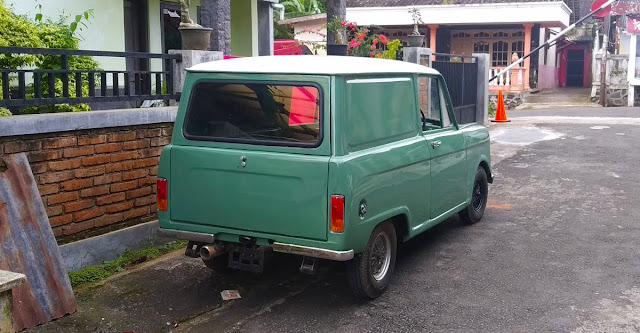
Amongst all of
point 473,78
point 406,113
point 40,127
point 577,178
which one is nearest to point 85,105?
point 40,127

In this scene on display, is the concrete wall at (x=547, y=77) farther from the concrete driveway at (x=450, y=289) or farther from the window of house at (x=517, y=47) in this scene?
the concrete driveway at (x=450, y=289)

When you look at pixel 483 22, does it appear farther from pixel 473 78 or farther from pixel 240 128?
pixel 240 128

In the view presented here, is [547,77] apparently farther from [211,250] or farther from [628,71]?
[211,250]

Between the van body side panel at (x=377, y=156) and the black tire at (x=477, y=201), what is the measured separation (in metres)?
1.69

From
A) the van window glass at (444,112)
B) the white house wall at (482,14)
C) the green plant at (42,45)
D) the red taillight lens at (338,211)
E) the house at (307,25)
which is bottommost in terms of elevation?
the red taillight lens at (338,211)

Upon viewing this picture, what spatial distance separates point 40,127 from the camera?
18.6ft

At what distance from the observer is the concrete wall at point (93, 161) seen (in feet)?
18.8

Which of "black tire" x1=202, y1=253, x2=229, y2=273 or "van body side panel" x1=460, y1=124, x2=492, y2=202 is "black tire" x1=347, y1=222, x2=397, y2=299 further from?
"van body side panel" x1=460, y1=124, x2=492, y2=202

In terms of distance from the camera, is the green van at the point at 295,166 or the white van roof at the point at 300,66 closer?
the green van at the point at 295,166

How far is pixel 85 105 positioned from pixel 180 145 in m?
1.60

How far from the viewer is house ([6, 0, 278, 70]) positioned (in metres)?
10.7

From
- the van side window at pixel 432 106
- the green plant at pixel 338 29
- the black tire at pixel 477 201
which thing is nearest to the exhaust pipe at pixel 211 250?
the van side window at pixel 432 106

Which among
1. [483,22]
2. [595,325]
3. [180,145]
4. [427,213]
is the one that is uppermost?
[483,22]

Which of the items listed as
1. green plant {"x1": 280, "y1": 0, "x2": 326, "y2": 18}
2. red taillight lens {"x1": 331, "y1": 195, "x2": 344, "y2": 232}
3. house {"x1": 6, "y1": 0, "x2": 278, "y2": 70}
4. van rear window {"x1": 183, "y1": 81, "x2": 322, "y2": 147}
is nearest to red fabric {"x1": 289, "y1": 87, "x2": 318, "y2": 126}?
van rear window {"x1": 183, "y1": 81, "x2": 322, "y2": 147}
